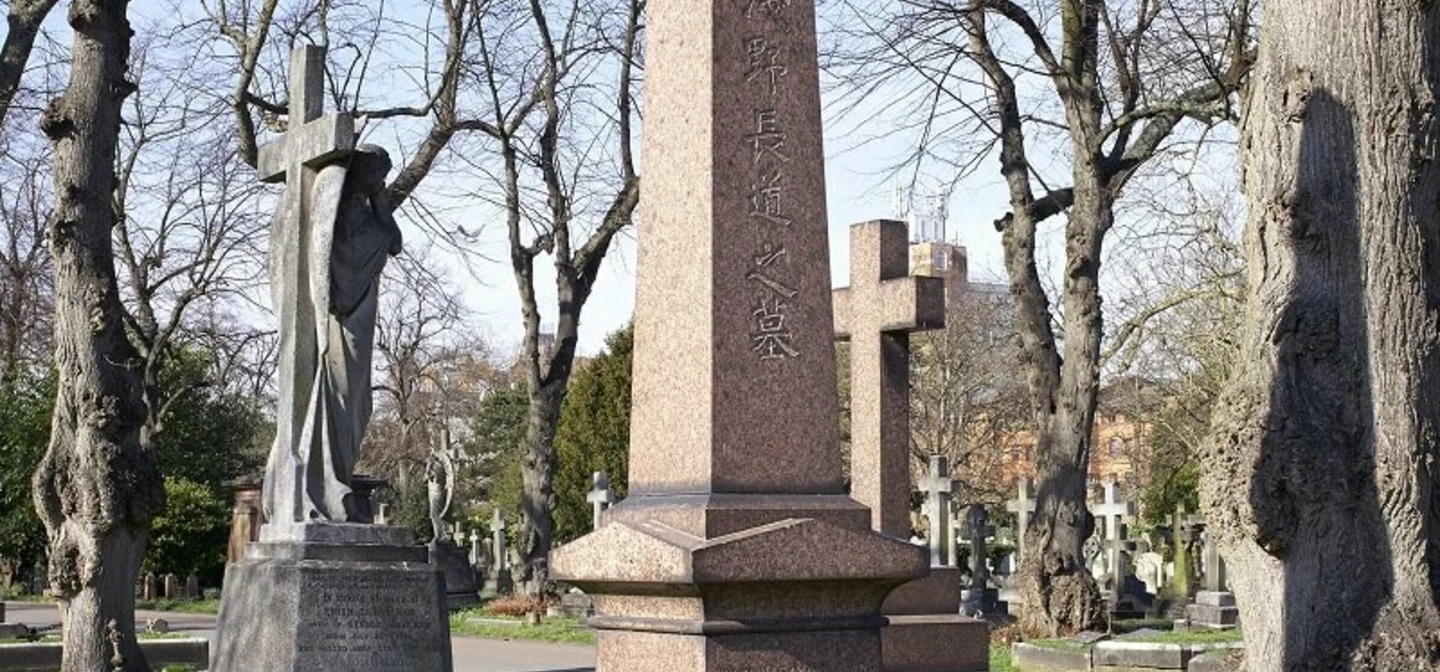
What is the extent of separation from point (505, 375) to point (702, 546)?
62485mm

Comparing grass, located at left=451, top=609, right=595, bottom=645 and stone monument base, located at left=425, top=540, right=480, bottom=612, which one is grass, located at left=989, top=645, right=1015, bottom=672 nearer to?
grass, located at left=451, top=609, right=595, bottom=645

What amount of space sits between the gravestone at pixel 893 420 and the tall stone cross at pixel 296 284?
3.58 meters

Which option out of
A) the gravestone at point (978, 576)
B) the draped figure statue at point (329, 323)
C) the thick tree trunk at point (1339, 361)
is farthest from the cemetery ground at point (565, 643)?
the thick tree trunk at point (1339, 361)

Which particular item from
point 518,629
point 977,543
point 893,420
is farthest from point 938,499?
point 893,420

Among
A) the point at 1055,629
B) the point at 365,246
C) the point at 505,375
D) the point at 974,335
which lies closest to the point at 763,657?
the point at 365,246

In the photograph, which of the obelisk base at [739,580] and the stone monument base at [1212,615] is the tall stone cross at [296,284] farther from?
the stone monument base at [1212,615]

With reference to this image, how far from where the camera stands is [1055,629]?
18781 millimetres

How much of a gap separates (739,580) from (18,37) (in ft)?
47.2

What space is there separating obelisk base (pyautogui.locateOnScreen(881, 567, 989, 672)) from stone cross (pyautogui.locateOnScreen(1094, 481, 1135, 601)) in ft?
46.8

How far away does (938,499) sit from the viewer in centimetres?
2062

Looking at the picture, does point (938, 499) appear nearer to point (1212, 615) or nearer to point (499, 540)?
point (1212, 615)

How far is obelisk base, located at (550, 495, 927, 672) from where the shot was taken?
569 cm

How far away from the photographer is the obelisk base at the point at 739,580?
5.69m

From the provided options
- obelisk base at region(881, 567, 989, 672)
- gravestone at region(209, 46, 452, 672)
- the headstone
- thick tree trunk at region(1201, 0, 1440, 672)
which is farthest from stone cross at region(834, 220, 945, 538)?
the headstone
